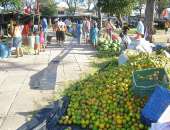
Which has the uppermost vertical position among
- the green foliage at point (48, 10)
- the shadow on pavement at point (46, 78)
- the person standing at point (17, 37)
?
the person standing at point (17, 37)

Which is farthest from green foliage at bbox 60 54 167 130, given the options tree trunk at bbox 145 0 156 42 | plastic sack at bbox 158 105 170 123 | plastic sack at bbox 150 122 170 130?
tree trunk at bbox 145 0 156 42

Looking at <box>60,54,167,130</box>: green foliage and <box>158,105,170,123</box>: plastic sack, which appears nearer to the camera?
<box>158,105,170,123</box>: plastic sack

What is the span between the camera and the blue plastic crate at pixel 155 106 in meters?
5.29

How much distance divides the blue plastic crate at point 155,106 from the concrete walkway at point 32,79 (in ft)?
8.51

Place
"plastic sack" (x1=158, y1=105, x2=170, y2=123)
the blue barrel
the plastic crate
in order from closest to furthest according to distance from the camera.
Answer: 1. "plastic sack" (x1=158, y1=105, x2=170, y2=123)
2. the plastic crate
3. the blue barrel

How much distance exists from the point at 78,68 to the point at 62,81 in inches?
99.9

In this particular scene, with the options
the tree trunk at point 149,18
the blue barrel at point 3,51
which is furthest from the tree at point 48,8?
the blue barrel at point 3,51

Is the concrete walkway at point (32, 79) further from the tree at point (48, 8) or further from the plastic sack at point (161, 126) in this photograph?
the tree at point (48, 8)

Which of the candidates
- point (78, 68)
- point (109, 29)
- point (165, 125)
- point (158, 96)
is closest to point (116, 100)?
point (158, 96)

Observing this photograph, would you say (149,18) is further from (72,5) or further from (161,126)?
(72,5)

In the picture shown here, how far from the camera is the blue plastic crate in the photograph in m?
5.29

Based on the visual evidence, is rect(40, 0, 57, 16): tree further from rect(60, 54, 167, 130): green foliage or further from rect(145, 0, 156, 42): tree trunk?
rect(60, 54, 167, 130): green foliage

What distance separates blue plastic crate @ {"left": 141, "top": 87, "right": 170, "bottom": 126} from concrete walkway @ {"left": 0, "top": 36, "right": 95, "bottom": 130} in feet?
8.51

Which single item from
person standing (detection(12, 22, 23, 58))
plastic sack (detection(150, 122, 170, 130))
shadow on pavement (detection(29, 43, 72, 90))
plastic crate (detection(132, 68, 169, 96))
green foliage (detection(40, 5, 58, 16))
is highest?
plastic crate (detection(132, 68, 169, 96))
